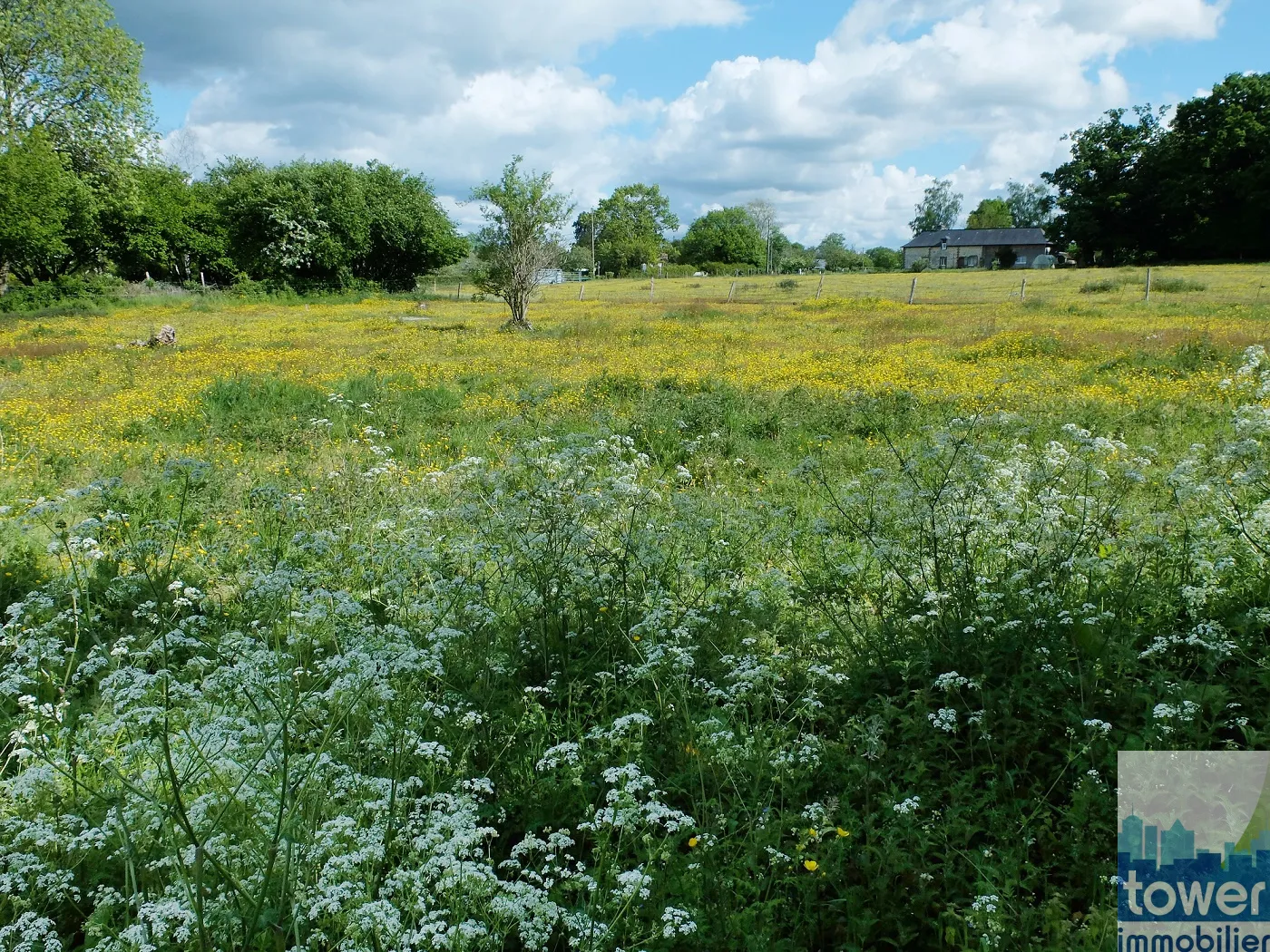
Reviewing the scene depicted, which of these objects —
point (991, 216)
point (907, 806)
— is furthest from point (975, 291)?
point (991, 216)

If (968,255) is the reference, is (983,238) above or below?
above

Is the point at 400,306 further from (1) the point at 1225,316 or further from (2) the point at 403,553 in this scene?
(2) the point at 403,553

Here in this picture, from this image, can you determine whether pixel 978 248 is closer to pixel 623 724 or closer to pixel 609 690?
pixel 609 690

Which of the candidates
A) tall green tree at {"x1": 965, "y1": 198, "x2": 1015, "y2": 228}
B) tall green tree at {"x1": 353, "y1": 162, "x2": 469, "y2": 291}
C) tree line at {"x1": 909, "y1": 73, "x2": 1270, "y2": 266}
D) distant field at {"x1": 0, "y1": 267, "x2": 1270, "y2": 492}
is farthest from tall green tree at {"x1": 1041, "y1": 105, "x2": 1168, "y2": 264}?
→ tall green tree at {"x1": 965, "y1": 198, "x2": 1015, "y2": 228}

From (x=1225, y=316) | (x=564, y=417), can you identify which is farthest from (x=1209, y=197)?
(x=564, y=417)

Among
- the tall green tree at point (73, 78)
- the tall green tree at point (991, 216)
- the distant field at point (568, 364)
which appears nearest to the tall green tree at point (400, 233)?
the tall green tree at point (73, 78)

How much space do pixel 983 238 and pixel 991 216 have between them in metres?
38.4

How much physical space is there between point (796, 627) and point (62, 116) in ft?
152

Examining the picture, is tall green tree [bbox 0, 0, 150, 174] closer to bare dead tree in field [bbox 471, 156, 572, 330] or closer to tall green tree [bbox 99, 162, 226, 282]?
tall green tree [bbox 99, 162, 226, 282]

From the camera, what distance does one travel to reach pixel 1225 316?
21.6m

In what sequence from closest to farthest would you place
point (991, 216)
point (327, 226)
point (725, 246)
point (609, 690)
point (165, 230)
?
point (609, 690)
point (165, 230)
point (327, 226)
point (725, 246)
point (991, 216)

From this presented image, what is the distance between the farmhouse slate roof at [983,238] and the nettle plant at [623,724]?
9294 cm

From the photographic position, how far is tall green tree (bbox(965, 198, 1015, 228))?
122875 mm

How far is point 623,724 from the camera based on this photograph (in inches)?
126
